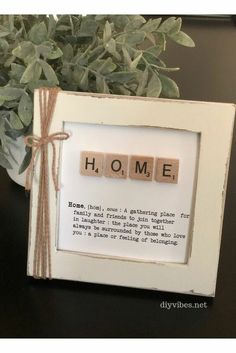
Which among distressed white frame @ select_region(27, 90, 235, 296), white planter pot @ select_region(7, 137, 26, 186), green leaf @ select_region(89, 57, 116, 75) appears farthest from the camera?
white planter pot @ select_region(7, 137, 26, 186)

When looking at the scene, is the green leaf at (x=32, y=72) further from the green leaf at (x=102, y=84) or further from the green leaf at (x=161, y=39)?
the green leaf at (x=161, y=39)

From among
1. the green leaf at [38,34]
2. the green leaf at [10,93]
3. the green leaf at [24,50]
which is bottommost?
the green leaf at [10,93]

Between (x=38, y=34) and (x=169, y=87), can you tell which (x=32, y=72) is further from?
(x=169, y=87)

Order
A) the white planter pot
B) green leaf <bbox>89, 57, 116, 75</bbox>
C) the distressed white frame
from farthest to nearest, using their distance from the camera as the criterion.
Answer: the white planter pot < green leaf <bbox>89, 57, 116, 75</bbox> < the distressed white frame

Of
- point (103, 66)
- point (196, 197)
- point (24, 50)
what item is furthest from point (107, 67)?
point (196, 197)

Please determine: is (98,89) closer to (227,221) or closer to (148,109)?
(148,109)

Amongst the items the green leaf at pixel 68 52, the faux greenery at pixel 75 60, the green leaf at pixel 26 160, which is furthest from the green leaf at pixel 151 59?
the green leaf at pixel 26 160

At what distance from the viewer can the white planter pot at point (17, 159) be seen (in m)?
0.96

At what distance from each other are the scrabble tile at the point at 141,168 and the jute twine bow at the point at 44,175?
8cm

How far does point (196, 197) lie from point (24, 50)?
276 mm

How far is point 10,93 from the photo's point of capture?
2.77 ft

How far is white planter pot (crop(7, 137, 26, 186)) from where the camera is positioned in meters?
0.96

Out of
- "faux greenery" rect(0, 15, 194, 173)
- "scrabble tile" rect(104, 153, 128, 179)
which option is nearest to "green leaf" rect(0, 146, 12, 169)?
"faux greenery" rect(0, 15, 194, 173)

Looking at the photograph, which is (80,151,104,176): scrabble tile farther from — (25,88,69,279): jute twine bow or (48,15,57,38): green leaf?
(48,15,57,38): green leaf
